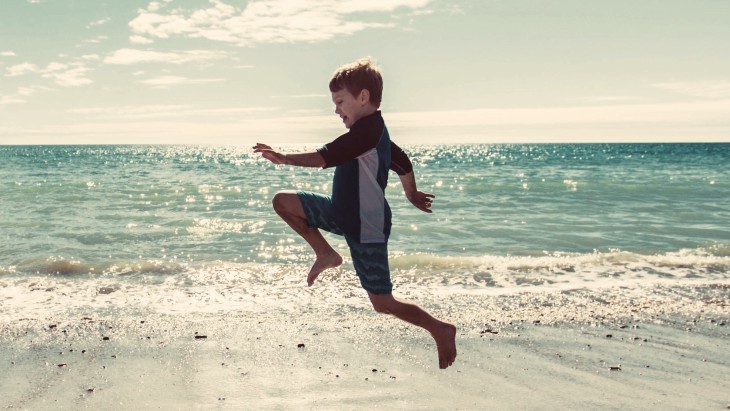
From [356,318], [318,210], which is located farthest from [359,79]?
[356,318]

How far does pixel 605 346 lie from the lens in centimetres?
645

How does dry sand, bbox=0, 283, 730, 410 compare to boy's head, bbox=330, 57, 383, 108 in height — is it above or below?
below

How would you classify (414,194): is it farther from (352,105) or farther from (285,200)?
(352,105)

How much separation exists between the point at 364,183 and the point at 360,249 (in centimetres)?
42

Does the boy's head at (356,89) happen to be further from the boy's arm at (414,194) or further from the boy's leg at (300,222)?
the boy's arm at (414,194)

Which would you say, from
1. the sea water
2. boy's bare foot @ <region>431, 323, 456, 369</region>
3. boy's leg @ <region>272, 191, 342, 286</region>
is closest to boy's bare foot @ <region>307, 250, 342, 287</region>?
boy's leg @ <region>272, 191, 342, 286</region>

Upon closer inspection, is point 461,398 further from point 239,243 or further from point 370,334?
point 239,243

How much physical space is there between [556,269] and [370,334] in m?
5.55

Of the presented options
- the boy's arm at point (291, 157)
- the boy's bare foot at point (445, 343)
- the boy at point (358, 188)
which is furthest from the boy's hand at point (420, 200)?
the boy's arm at point (291, 157)

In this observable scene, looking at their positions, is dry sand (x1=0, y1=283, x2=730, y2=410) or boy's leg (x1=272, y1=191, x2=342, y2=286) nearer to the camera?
boy's leg (x1=272, y1=191, x2=342, y2=286)

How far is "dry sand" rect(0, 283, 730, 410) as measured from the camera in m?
5.08

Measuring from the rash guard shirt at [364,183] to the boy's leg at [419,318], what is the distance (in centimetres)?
42

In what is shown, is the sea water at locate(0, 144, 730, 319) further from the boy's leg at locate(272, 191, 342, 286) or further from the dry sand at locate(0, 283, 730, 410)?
the boy's leg at locate(272, 191, 342, 286)

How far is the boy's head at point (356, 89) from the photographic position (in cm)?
333
